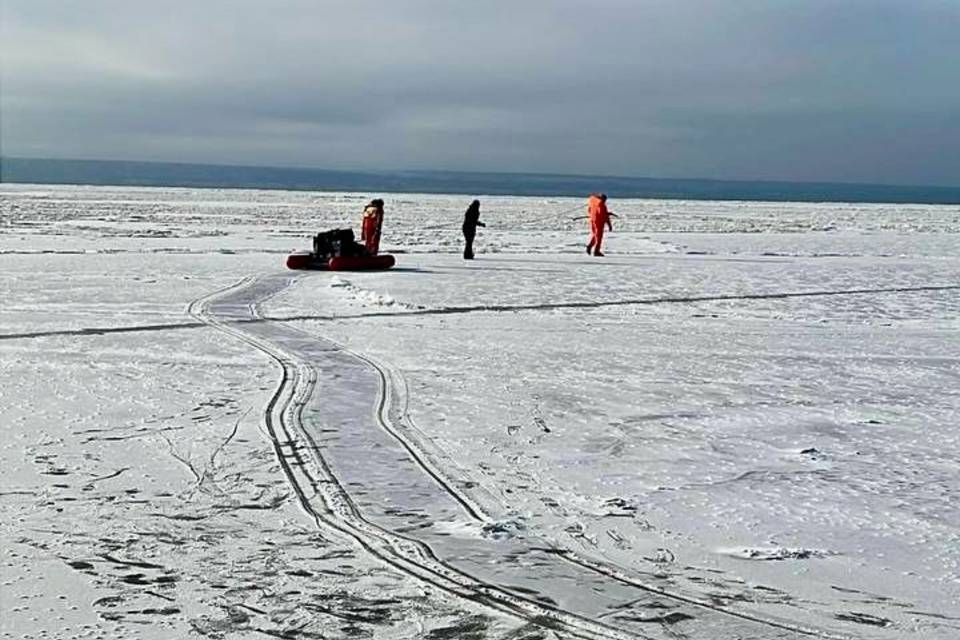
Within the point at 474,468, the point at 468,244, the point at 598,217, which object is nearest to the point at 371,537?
the point at 474,468

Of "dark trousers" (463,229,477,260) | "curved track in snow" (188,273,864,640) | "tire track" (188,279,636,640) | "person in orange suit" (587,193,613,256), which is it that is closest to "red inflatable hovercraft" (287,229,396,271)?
"dark trousers" (463,229,477,260)

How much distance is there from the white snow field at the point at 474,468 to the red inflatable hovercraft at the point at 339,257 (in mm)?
4737

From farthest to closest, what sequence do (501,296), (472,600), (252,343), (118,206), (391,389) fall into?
(118,206)
(501,296)
(252,343)
(391,389)
(472,600)

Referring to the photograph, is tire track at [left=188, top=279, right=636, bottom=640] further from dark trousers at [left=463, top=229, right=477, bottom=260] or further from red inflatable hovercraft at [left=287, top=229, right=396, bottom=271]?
dark trousers at [left=463, top=229, right=477, bottom=260]

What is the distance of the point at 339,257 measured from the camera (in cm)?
2130

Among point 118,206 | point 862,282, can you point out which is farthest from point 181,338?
point 118,206

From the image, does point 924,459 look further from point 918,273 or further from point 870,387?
point 918,273

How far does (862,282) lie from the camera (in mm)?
20625

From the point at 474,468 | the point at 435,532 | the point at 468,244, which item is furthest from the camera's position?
the point at 468,244

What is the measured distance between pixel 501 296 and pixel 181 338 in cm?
604

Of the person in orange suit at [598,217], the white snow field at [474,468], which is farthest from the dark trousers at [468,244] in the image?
the white snow field at [474,468]

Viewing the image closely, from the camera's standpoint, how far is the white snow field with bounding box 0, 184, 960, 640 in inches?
191

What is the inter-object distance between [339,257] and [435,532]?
15862 millimetres

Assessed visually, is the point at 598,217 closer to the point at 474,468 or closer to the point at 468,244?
the point at 468,244
